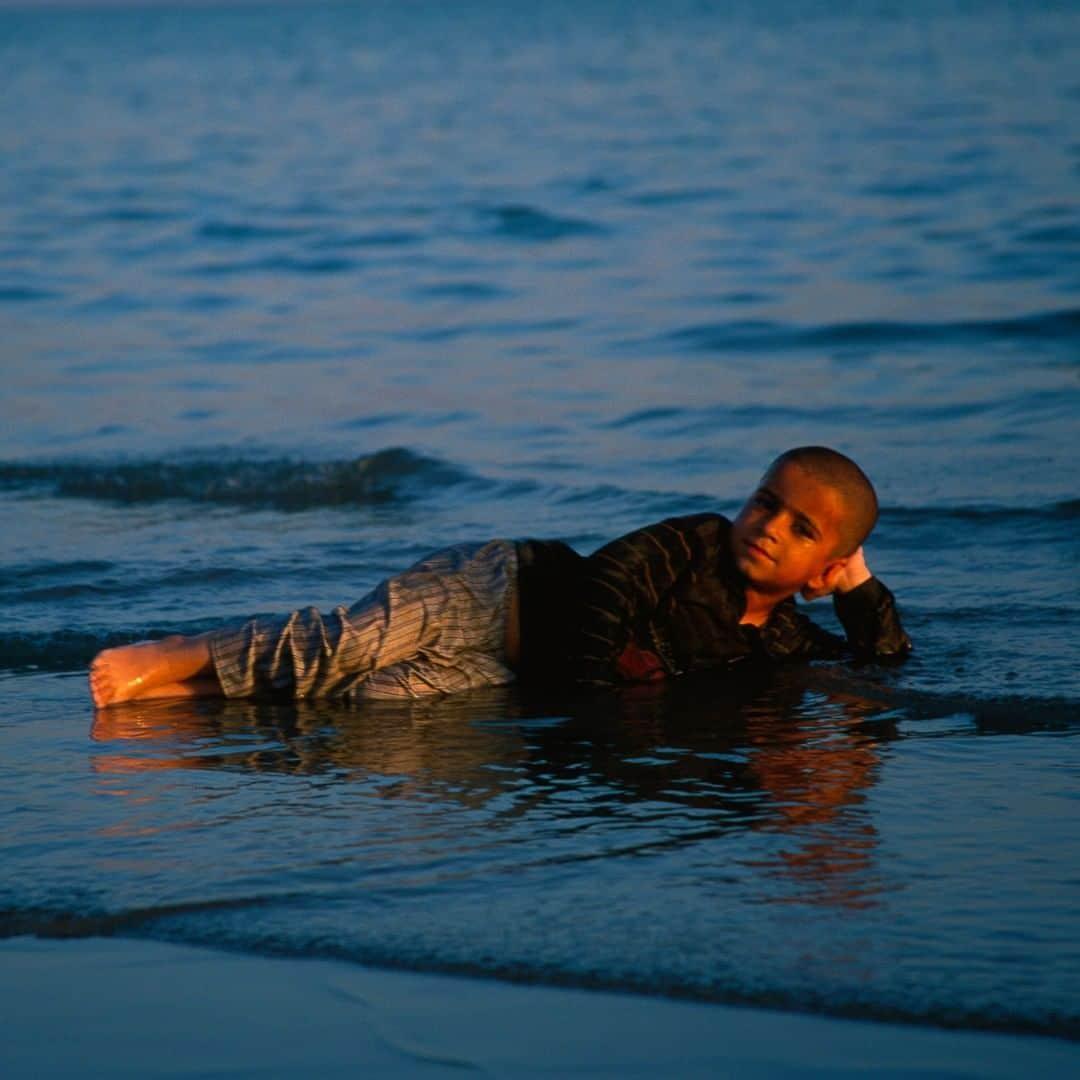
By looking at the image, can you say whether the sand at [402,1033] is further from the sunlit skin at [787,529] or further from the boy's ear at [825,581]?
the boy's ear at [825,581]

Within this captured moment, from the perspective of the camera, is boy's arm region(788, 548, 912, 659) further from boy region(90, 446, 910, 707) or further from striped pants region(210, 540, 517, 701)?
striped pants region(210, 540, 517, 701)

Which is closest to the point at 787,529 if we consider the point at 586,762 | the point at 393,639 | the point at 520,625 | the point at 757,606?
the point at 757,606

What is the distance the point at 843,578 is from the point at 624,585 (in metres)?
0.75

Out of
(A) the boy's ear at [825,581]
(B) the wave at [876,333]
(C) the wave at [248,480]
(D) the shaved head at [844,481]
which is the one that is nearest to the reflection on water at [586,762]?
(A) the boy's ear at [825,581]

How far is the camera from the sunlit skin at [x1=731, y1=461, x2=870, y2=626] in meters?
5.12

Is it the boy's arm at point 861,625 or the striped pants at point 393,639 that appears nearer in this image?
the striped pants at point 393,639

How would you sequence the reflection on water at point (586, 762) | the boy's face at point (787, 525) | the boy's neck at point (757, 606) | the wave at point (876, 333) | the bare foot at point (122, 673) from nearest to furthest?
the reflection on water at point (586, 762) < the boy's face at point (787, 525) < the bare foot at point (122, 673) < the boy's neck at point (757, 606) < the wave at point (876, 333)

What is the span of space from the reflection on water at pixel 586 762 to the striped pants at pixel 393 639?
75 millimetres

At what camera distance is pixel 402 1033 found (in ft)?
10.6

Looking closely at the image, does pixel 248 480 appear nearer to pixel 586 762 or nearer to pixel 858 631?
pixel 858 631

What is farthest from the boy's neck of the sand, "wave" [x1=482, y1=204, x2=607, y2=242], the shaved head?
"wave" [x1=482, y1=204, x2=607, y2=242]

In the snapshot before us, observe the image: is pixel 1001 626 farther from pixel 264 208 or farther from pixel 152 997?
pixel 264 208

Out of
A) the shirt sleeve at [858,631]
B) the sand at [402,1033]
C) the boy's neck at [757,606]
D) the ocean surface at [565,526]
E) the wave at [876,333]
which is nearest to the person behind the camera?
the sand at [402,1033]

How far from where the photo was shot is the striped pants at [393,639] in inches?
205
